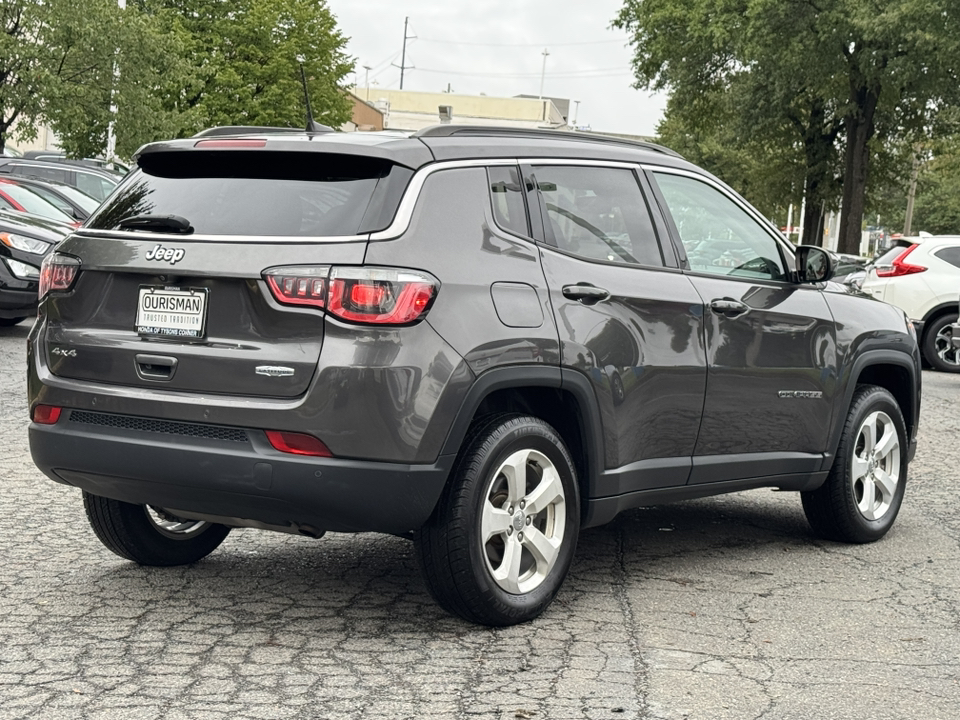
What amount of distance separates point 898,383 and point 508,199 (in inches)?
122

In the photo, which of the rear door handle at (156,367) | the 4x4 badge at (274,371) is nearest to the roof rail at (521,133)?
the 4x4 badge at (274,371)

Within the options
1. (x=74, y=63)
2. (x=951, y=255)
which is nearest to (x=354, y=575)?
(x=951, y=255)

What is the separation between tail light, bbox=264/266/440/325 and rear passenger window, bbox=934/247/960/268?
50.1 feet

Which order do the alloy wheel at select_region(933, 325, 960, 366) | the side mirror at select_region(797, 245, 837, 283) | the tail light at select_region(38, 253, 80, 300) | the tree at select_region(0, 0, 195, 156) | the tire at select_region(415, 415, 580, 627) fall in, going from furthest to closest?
the tree at select_region(0, 0, 195, 156) < the alloy wheel at select_region(933, 325, 960, 366) < the side mirror at select_region(797, 245, 837, 283) < the tail light at select_region(38, 253, 80, 300) < the tire at select_region(415, 415, 580, 627)

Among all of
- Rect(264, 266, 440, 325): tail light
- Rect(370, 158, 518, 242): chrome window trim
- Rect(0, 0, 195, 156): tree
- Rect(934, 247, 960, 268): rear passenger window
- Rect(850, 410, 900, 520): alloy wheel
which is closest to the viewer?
Rect(264, 266, 440, 325): tail light

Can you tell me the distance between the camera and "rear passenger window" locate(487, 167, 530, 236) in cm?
513

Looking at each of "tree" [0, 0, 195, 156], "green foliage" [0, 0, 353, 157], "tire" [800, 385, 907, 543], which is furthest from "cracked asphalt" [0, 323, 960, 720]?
"green foliage" [0, 0, 353, 157]

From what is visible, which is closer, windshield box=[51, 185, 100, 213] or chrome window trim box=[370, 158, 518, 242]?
chrome window trim box=[370, 158, 518, 242]

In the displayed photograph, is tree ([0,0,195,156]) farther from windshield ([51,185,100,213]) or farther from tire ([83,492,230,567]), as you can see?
tire ([83,492,230,567])

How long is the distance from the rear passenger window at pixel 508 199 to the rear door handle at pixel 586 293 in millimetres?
258

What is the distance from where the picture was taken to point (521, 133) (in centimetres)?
550

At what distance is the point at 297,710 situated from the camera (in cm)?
409

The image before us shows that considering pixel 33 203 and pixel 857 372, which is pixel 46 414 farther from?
pixel 33 203

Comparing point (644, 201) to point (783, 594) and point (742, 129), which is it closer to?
point (783, 594)
